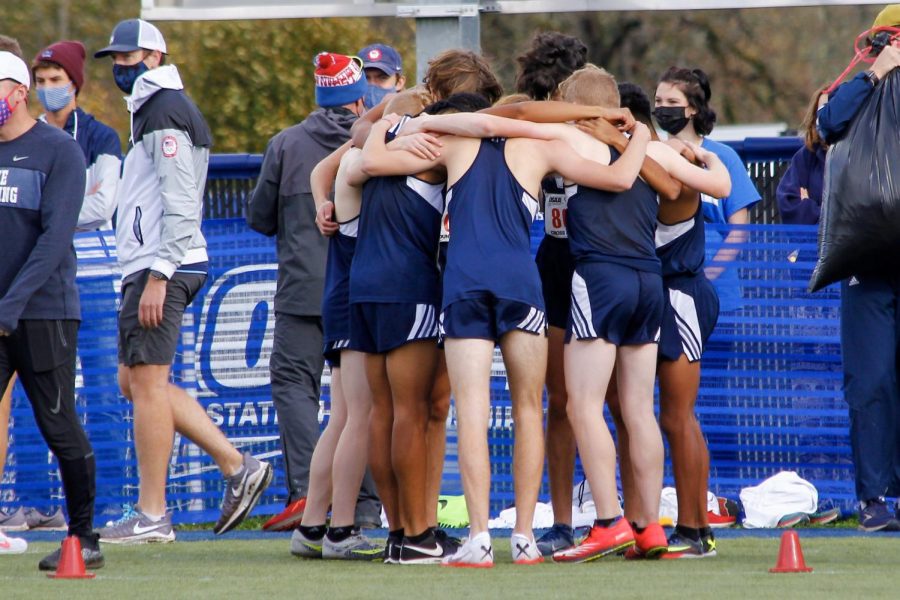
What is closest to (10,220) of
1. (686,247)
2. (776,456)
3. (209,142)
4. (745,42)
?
(209,142)

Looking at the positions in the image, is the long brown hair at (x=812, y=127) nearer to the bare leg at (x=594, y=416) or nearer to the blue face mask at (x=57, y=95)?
the bare leg at (x=594, y=416)

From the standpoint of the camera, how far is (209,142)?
839 centimetres

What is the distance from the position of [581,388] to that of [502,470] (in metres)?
2.31

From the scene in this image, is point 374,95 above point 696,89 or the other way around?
Result: above

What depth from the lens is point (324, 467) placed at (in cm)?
737

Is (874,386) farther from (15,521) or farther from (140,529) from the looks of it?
(15,521)

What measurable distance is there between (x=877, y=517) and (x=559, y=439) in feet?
6.16

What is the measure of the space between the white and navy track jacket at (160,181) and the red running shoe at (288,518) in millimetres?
1342

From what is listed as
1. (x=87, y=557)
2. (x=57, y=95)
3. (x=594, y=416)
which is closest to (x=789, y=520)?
(x=594, y=416)

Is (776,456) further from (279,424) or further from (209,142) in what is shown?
(209,142)

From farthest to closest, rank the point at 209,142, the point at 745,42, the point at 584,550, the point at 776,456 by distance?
the point at 745,42 → the point at 776,456 → the point at 209,142 → the point at 584,550

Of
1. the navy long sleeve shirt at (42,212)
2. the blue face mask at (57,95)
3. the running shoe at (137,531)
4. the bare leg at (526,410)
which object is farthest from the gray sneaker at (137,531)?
the blue face mask at (57,95)

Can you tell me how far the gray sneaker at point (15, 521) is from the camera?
29.9 ft

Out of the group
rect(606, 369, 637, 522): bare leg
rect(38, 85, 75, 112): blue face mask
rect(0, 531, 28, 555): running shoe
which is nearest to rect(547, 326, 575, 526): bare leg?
rect(606, 369, 637, 522): bare leg
